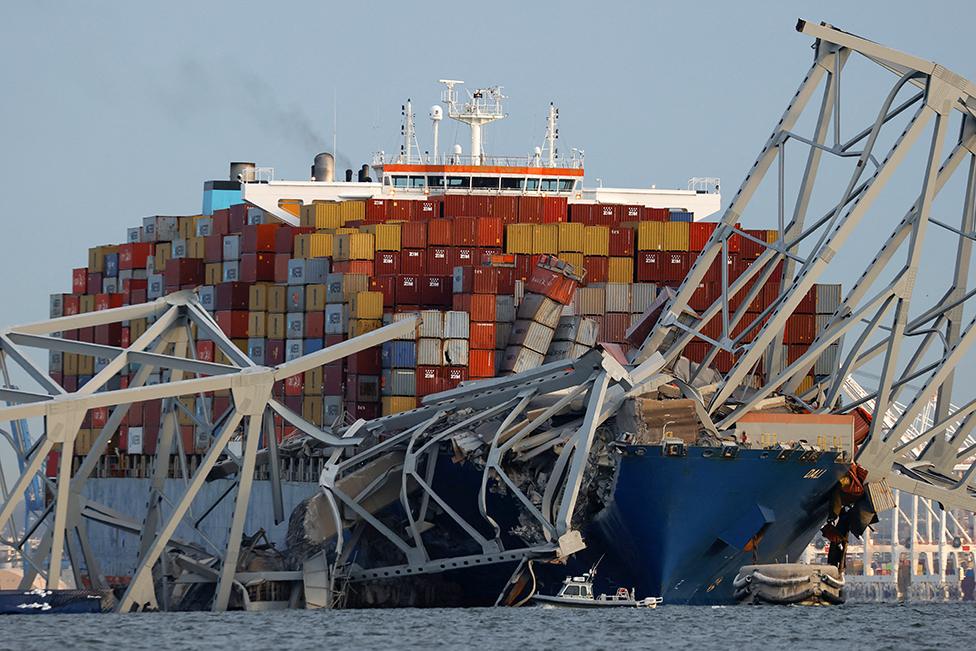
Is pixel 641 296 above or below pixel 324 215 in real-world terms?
below

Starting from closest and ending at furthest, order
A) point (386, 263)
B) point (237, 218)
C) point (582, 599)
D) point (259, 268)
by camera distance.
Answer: point (582, 599) < point (386, 263) < point (259, 268) < point (237, 218)

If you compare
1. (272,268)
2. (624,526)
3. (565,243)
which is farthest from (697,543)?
(272,268)

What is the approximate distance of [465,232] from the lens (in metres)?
70.8

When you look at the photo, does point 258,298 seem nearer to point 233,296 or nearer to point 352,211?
point 233,296

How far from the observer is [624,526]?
47.6m

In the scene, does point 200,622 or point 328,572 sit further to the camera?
point 328,572

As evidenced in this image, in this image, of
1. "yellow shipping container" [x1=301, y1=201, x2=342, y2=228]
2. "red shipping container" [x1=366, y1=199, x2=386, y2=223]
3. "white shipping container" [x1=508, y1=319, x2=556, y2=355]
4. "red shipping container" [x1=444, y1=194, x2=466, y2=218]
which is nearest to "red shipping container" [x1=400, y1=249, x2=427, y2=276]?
"red shipping container" [x1=444, y1=194, x2=466, y2=218]

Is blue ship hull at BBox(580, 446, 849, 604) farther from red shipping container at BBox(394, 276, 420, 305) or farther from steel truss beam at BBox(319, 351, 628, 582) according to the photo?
red shipping container at BBox(394, 276, 420, 305)

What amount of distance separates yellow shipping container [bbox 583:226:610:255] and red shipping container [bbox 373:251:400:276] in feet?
22.3

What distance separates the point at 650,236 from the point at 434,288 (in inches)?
310

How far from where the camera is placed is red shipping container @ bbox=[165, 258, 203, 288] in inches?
3142

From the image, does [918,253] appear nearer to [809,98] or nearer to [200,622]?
[809,98]

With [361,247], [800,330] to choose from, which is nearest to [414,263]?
[361,247]

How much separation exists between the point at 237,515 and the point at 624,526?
9.31m
